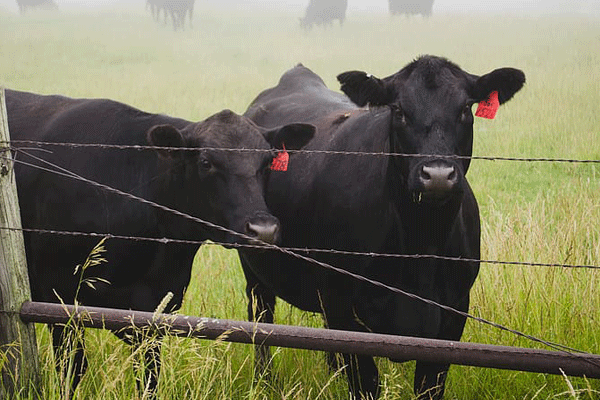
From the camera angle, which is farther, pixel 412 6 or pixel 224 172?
pixel 412 6

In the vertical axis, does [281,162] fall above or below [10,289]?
above

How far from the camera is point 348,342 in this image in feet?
8.20

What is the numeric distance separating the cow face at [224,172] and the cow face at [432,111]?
2.00 ft

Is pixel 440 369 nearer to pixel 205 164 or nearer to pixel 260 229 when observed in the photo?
pixel 260 229

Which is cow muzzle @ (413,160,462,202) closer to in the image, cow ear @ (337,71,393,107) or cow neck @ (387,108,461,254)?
cow neck @ (387,108,461,254)

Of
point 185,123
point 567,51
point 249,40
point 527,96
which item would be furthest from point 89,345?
point 249,40

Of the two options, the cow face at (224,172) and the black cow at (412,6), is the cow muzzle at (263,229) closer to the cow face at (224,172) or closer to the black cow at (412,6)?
the cow face at (224,172)

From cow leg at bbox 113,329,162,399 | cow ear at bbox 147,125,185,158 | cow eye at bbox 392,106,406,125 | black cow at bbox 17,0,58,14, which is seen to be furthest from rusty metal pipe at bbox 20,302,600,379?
black cow at bbox 17,0,58,14

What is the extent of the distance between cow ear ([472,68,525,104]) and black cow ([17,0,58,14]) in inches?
2123

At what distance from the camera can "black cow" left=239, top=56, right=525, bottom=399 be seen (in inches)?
135

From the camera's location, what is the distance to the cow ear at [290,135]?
13.5ft

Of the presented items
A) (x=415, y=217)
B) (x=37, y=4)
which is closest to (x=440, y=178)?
(x=415, y=217)

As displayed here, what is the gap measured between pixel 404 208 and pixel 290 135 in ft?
2.83

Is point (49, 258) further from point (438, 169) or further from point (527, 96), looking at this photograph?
point (527, 96)
